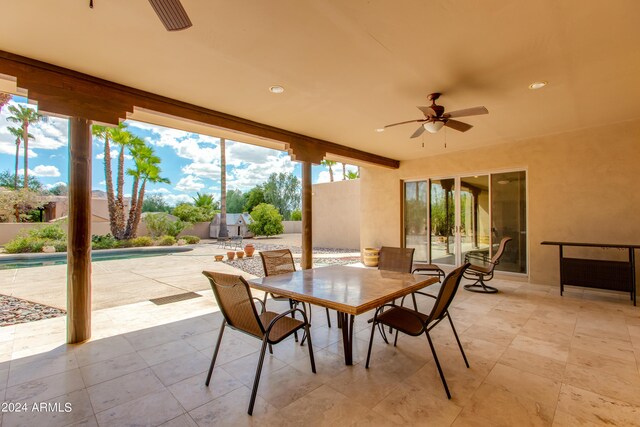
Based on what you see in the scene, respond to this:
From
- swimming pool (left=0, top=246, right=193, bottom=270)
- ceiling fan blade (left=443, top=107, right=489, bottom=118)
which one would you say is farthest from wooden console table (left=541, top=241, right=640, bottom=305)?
swimming pool (left=0, top=246, right=193, bottom=270)

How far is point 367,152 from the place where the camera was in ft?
21.2

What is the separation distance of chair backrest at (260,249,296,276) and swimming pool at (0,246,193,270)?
8674 millimetres

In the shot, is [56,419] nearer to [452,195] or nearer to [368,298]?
[368,298]

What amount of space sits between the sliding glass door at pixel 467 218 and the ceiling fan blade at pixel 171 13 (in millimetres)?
5699

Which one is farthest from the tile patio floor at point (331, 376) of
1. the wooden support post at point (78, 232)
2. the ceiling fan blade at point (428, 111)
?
the ceiling fan blade at point (428, 111)

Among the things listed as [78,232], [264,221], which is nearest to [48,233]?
[264,221]

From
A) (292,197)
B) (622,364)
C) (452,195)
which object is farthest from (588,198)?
(292,197)

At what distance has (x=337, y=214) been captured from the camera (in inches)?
485

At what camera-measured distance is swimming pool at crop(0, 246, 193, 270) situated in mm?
8539

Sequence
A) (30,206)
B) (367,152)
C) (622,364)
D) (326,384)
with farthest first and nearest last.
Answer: (30,206) < (367,152) < (622,364) < (326,384)

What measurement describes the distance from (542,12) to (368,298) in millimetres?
2321

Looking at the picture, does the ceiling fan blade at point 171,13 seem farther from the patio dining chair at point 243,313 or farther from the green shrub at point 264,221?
the green shrub at point 264,221

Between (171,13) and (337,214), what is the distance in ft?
35.9

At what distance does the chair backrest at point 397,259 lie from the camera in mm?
3422
